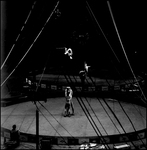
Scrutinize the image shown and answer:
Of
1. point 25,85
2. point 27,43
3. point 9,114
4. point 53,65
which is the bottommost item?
point 9,114

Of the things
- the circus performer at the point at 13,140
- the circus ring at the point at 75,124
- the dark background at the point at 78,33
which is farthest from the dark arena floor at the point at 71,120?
the dark background at the point at 78,33

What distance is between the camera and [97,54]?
26234 mm

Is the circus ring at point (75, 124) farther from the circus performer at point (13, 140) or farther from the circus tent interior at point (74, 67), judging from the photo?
the circus performer at point (13, 140)

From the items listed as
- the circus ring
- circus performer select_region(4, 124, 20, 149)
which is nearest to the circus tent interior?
the circus ring

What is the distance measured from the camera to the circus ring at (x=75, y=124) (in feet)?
34.9

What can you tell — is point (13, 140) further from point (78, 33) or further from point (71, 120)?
point (78, 33)

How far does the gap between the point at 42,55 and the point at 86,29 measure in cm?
589

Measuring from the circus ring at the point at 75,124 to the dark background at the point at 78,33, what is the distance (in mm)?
6554

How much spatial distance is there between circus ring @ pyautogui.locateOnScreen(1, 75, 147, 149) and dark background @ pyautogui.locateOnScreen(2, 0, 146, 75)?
→ 21.5 ft

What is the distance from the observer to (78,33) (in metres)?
23.4

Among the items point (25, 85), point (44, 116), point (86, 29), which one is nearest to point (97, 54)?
point (86, 29)

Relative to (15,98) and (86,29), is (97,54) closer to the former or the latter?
(86,29)

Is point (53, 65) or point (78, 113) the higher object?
point (53, 65)

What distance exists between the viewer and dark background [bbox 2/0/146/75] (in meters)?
21.1
